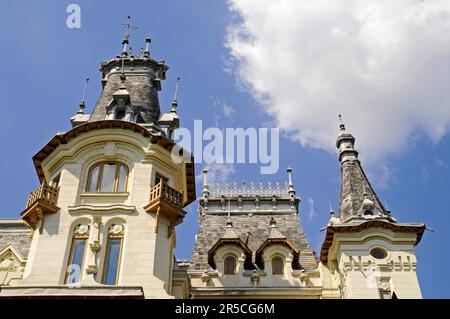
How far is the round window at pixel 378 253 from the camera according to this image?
2506cm

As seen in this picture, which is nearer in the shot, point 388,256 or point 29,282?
point 29,282

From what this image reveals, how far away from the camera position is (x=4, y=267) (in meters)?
27.1

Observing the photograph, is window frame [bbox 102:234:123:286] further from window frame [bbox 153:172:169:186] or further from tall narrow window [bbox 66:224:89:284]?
window frame [bbox 153:172:169:186]

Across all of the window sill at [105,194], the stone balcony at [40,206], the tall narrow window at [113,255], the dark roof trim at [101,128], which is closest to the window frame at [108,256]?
the tall narrow window at [113,255]

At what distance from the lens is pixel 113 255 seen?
894 inches

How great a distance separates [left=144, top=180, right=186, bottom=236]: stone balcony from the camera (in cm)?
2345

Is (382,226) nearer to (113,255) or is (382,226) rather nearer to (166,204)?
(166,204)

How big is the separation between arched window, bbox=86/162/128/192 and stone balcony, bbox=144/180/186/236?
5.00 ft

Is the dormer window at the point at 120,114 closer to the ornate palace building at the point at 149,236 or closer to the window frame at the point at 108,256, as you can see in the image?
the ornate palace building at the point at 149,236

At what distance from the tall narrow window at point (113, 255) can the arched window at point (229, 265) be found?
622 cm

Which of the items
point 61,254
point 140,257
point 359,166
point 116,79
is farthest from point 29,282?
point 359,166

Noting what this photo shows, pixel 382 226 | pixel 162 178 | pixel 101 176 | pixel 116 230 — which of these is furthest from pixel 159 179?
pixel 382 226
